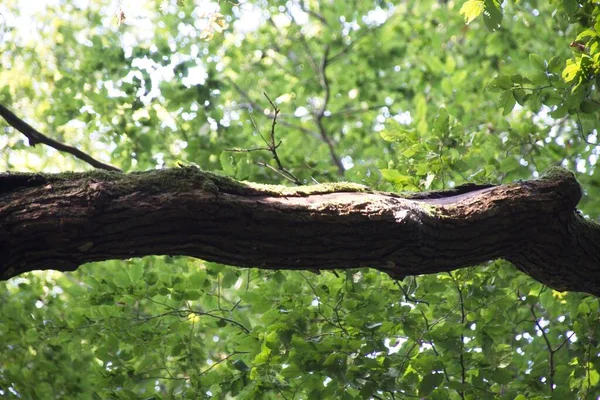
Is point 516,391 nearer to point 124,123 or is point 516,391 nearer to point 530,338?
point 530,338

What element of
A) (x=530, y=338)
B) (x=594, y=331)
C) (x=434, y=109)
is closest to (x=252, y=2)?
(x=434, y=109)

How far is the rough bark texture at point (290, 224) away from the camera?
2414 millimetres

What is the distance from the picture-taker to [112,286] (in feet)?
13.9

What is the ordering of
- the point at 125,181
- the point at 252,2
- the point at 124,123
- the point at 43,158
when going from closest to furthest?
the point at 125,181, the point at 124,123, the point at 252,2, the point at 43,158

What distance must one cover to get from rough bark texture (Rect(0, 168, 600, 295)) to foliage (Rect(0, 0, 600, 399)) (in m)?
0.81

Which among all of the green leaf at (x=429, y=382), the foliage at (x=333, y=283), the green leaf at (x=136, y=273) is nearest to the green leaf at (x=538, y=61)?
the foliage at (x=333, y=283)

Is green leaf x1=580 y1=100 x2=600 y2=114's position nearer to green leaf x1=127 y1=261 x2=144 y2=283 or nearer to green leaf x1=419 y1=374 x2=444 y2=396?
green leaf x1=419 y1=374 x2=444 y2=396

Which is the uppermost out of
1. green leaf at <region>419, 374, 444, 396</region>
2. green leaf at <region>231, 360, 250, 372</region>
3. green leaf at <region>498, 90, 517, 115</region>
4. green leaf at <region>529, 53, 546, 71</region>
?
green leaf at <region>529, 53, 546, 71</region>

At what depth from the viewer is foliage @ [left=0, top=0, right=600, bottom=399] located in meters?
3.75

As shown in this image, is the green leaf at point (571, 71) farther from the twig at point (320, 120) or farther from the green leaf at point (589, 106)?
the twig at point (320, 120)

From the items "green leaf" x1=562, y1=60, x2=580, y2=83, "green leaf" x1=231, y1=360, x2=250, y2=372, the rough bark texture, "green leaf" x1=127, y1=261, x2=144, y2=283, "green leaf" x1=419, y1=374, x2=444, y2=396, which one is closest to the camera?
the rough bark texture

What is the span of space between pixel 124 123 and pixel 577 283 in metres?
4.67

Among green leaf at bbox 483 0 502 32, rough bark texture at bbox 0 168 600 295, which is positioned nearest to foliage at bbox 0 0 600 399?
green leaf at bbox 483 0 502 32

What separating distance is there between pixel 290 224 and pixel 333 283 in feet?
5.13
